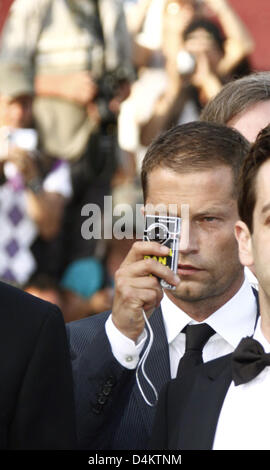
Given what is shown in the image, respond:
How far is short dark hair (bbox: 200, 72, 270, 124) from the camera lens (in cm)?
365

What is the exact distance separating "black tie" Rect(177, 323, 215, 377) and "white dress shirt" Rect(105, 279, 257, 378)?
3 centimetres

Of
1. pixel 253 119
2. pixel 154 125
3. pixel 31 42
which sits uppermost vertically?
pixel 31 42

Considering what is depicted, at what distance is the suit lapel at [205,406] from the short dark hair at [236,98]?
1.37 metres

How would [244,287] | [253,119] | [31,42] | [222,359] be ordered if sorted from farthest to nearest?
[31,42]
[253,119]
[244,287]
[222,359]

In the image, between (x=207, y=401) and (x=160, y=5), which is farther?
(x=160, y=5)

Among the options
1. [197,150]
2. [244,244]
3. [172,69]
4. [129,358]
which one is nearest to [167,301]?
[129,358]

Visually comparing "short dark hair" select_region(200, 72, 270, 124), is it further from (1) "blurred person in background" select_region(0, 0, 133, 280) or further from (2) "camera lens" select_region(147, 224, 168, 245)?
(1) "blurred person in background" select_region(0, 0, 133, 280)

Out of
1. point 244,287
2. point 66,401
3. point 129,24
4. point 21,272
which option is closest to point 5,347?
point 66,401

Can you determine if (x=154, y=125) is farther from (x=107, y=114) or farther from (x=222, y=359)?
(x=222, y=359)

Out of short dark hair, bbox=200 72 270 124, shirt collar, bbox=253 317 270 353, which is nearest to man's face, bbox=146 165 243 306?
shirt collar, bbox=253 317 270 353

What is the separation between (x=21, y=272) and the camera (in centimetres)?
661

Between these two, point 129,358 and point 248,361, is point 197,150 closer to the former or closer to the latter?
point 129,358
